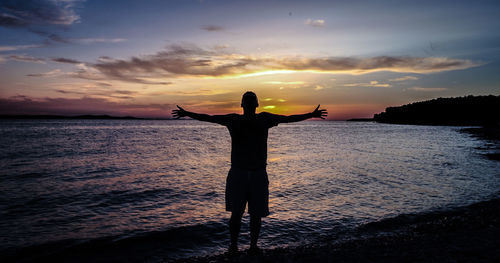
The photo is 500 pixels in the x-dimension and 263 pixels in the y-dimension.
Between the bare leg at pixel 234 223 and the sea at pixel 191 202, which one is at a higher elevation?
the bare leg at pixel 234 223

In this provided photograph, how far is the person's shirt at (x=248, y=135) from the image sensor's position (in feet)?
16.1

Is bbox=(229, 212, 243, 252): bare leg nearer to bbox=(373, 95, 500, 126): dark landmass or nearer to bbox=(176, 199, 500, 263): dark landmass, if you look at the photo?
bbox=(176, 199, 500, 263): dark landmass

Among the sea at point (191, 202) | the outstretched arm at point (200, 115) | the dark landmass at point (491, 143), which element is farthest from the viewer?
the dark landmass at point (491, 143)

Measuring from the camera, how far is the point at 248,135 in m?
4.91

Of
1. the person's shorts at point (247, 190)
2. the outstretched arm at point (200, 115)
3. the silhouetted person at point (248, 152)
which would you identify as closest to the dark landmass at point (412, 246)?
the person's shorts at point (247, 190)

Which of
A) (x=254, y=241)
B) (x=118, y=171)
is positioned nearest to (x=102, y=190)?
(x=118, y=171)

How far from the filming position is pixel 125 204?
36.9 ft

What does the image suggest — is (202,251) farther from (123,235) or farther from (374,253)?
(374,253)

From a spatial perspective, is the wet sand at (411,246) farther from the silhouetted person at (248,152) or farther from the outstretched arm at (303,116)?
the outstretched arm at (303,116)

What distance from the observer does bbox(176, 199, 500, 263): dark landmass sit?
5.27m

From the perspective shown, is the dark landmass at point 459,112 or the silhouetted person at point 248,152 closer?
the silhouetted person at point 248,152

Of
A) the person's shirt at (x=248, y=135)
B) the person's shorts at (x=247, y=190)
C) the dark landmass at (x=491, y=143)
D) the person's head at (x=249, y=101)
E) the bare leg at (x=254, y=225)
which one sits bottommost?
the dark landmass at (x=491, y=143)

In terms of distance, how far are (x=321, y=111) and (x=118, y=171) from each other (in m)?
17.7

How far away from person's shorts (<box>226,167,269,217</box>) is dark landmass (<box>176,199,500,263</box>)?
1.16 m
